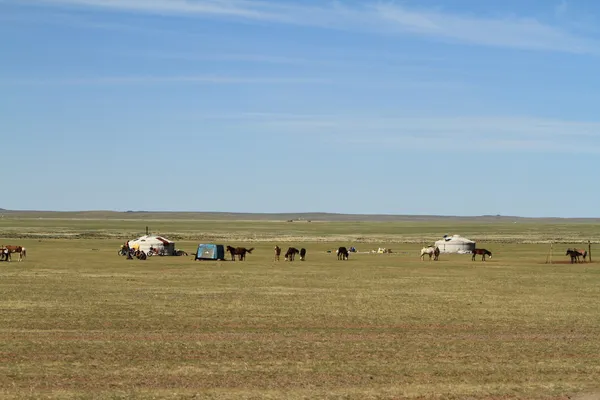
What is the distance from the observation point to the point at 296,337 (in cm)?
2570

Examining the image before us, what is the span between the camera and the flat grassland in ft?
61.7

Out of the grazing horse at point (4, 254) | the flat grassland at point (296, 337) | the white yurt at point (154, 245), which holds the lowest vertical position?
the flat grassland at point (296, 337)

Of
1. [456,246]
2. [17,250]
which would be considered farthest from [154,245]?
[456,246]

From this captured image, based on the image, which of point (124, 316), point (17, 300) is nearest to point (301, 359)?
point (124, 316)

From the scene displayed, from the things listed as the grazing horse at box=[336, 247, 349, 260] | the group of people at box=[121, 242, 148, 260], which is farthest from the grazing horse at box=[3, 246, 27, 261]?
the grazing horse at box=[336, 247, 349, 260]

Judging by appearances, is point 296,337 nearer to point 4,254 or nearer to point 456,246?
point 4,254

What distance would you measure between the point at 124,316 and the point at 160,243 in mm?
46743

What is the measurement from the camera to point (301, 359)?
72.0 ft

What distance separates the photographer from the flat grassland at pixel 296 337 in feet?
61.7

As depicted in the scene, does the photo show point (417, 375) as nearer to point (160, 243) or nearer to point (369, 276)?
point (369, 276)

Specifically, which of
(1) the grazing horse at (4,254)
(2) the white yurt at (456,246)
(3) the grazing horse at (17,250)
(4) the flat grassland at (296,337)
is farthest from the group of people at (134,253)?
(2) the white yurt at (456,246)

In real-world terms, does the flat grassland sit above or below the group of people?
below

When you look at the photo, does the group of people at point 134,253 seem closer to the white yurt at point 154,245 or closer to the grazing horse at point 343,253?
the white yurt at point 154,245

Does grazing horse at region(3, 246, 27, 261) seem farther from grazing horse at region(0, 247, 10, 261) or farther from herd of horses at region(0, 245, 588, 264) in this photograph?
grazing horse at region(0, 247, 10, 261)
